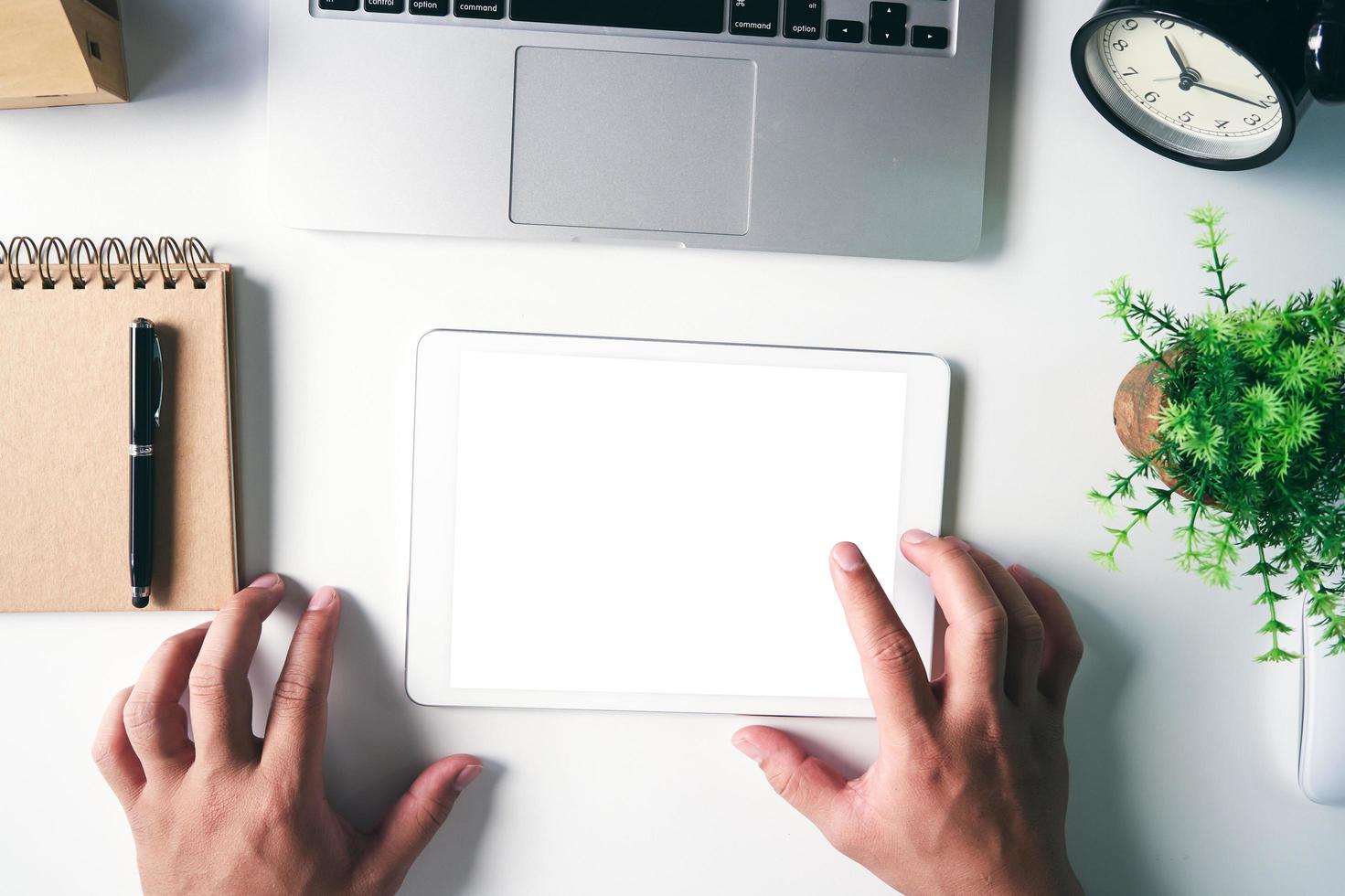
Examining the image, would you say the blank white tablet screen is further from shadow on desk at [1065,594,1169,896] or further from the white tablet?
shadow on desk at [1065,594,1169,896]

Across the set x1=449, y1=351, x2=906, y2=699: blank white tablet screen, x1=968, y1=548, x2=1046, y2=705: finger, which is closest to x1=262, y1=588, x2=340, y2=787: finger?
x1=449, y1=351, x2=906, y2=699: blank white tablet screen

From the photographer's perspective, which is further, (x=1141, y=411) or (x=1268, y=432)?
(x=1141, y=411)

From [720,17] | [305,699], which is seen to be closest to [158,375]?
[305,699]

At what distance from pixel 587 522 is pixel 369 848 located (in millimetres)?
349

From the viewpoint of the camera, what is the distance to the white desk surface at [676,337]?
0.71 m

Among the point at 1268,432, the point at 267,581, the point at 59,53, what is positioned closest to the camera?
the point at 1268,432

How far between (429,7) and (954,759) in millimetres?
755

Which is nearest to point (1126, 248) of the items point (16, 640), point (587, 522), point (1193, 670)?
point (1193, 670)

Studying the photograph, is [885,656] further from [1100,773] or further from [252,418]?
[252,418]

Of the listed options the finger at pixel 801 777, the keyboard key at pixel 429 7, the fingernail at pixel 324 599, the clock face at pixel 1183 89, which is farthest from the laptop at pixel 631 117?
the finger at pixel 801 777

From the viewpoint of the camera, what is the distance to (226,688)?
2.19ft

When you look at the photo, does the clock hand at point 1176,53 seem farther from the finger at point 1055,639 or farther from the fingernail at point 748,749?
the fingernail at point 748,749

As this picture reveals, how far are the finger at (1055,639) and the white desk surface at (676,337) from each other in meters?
0.03

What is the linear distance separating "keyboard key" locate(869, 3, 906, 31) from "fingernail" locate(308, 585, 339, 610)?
0.68 m
